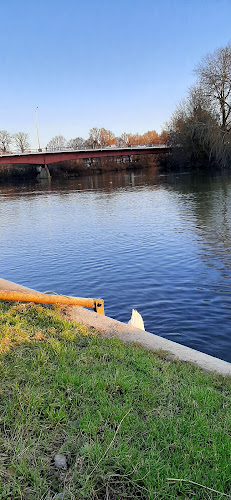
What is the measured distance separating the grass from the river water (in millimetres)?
2475

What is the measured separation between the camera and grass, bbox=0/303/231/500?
2.73 m

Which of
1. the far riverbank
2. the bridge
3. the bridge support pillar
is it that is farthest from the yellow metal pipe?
the far riverbank

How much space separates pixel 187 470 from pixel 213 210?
18.4 metres

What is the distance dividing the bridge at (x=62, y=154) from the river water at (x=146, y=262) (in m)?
42.7

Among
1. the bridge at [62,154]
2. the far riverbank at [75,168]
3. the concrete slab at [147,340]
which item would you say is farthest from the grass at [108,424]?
the far riverbank at [75,168]

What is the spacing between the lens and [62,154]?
69.0m

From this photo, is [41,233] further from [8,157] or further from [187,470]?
[8,157]

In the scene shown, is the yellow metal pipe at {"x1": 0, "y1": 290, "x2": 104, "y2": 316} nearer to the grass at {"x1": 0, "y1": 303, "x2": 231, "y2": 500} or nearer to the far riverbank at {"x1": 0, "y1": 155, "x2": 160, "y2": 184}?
the grass at {"x1": 0, "y1": 303, "x2": 231, "y2": 500}

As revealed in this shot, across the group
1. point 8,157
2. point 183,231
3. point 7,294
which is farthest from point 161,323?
point 8,157

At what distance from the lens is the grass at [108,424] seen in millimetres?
2730

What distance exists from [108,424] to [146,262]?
9.08 meters

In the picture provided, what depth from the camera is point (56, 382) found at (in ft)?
12.9

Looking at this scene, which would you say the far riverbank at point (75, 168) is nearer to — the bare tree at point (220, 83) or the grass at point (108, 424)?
the bare tree at point (220, 83)

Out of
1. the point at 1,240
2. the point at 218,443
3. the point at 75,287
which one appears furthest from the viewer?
the point at 1,240
